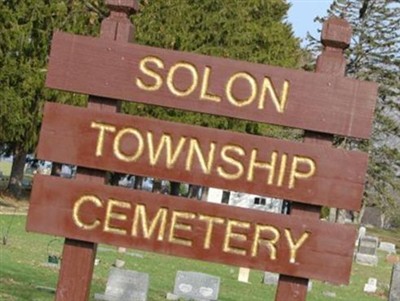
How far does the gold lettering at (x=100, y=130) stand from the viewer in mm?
6703

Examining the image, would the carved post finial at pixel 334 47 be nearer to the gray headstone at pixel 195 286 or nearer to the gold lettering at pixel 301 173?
the gold lettering at pixel 301 173

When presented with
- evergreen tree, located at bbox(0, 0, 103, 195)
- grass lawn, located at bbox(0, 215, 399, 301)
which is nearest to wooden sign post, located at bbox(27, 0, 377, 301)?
grass lawn, located at bbox(0, 215, 399, 301)

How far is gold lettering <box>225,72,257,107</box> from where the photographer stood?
21.7 ft

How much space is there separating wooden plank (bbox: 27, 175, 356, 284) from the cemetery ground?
618 cm

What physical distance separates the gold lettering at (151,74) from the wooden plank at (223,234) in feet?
2.27

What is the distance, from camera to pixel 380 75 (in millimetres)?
58719

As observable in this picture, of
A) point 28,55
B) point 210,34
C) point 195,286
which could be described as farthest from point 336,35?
point 210,34

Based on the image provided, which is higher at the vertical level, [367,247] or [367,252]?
[367,247]

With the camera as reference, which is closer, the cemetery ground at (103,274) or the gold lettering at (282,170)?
the gold lettering at (282,170)

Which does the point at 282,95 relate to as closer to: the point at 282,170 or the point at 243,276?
the point at 282,170

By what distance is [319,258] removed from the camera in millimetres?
6500

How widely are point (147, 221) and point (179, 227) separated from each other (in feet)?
0.70

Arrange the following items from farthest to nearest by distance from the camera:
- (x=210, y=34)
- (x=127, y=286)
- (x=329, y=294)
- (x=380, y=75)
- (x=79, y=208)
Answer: (x=380, y=75) < (x=210, y=34) < (x=329, y=294) < (x=127, y=286) < (x=79, y=208)

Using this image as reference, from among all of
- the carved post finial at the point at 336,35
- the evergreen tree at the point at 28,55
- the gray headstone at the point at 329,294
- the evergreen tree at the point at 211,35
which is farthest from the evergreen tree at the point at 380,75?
the carved post finial at the point at 336,35
